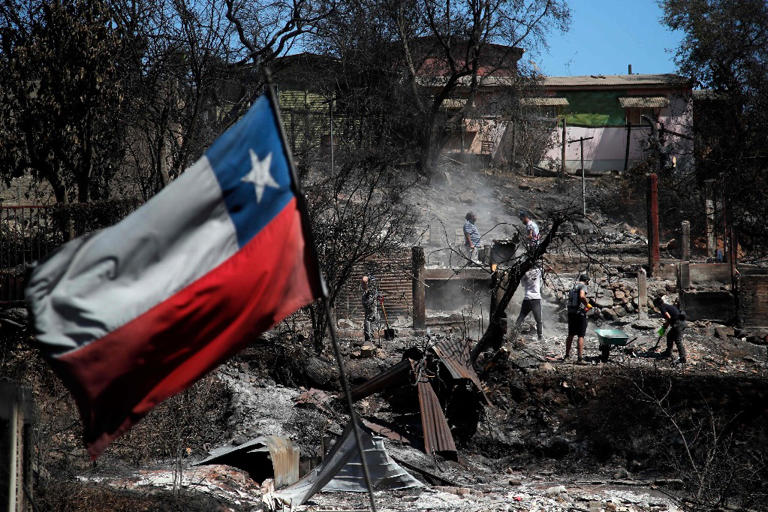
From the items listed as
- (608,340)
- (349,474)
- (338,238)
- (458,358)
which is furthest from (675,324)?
(349,474)

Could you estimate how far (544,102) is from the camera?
35.0 metres

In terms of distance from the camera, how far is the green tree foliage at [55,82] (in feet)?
46.6

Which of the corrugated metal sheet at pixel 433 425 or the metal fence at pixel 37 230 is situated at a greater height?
the metal fence at pixel 37 230

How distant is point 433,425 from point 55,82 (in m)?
8.61

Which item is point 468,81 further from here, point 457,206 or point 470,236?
point 470,236

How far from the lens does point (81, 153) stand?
1536cm

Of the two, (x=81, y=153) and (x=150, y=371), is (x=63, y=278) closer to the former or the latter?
(x=150, y=371)

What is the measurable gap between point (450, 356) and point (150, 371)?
972 centimetres

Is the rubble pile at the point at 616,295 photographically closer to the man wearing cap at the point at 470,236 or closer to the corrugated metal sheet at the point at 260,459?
the man wearing cap at the point at 470,236

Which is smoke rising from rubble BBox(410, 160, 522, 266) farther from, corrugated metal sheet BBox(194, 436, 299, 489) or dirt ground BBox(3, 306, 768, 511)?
corrugated metal sheet BBox(194, 436, 299, 489)

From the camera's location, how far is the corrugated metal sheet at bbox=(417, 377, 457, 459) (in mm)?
11938

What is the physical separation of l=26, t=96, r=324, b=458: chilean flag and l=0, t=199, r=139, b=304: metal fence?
971 centimetres

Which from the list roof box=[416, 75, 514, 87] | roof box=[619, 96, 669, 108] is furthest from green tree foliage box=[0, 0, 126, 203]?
roof box=[619, 96, 669, 108]

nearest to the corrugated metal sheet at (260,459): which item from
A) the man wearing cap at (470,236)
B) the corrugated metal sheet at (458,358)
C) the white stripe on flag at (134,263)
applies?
the corrugated metal sheet at (458,358)
